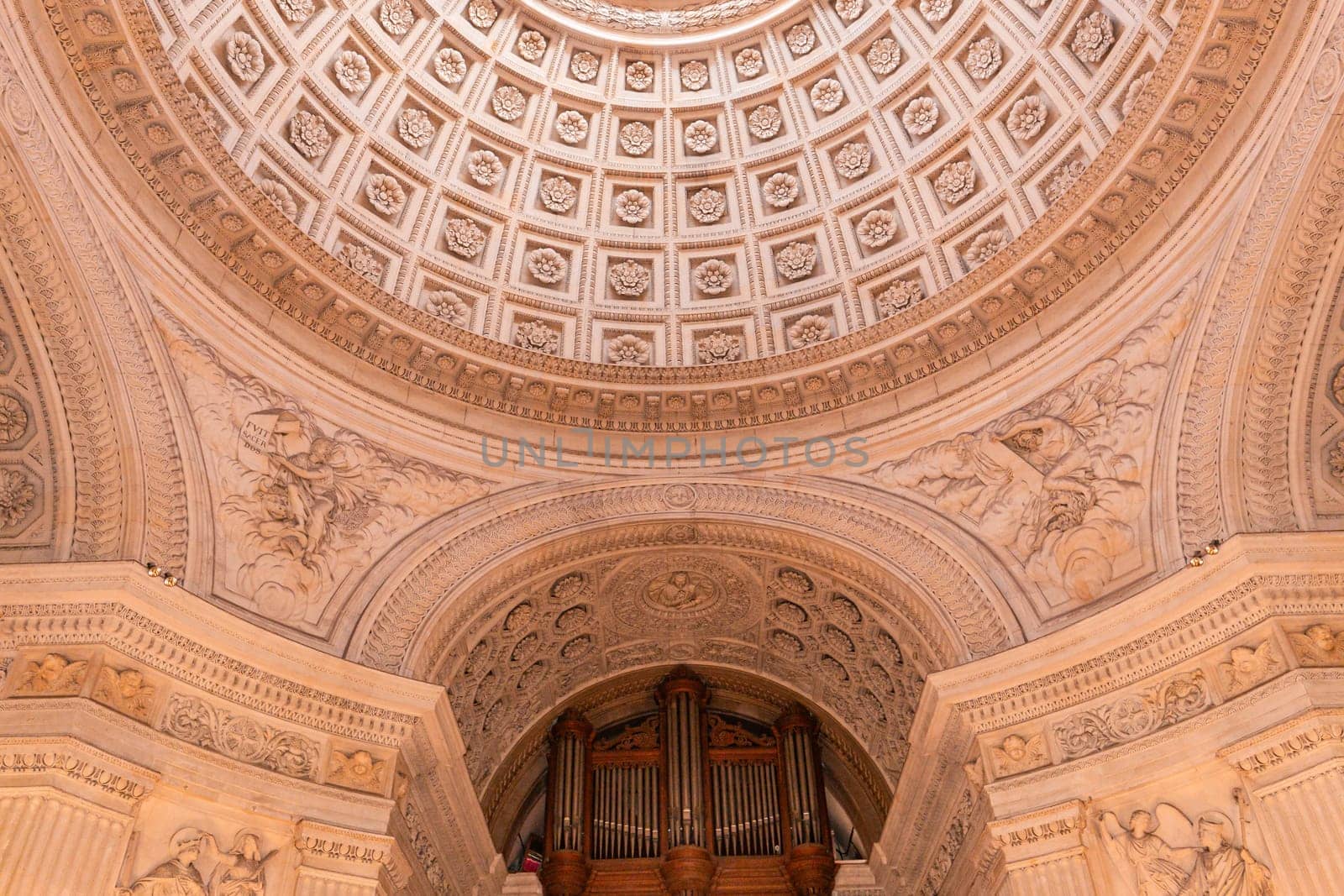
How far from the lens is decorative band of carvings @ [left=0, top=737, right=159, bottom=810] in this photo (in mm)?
8914

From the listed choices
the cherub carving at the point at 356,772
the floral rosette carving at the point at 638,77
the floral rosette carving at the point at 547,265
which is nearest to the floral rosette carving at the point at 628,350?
the floral rosette carving at the point at 547,265

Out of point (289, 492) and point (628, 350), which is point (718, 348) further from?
point (289, 492)

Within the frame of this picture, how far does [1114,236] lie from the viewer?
1294cm

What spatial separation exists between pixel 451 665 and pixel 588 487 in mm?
2915

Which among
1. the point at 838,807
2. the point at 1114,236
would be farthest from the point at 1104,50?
the point at 838,807

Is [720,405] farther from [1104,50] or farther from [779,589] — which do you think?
[1104,50]

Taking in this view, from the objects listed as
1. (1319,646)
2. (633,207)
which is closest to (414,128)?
(633,207)

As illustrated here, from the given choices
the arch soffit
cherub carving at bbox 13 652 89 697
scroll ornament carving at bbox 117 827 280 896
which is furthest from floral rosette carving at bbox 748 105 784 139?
scroll ornament carving at bbox 117 827 280 896

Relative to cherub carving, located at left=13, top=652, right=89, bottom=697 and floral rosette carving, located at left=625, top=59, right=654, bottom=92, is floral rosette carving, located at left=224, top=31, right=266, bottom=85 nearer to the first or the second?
floral rosette carving, located at left=625, top=59, right=654, bottom=92

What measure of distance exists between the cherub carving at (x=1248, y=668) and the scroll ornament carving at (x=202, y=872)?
8.97m

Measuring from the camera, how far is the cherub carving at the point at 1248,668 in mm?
9641

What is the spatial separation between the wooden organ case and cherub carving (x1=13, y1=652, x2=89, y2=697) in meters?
7.10

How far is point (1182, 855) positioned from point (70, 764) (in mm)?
9578

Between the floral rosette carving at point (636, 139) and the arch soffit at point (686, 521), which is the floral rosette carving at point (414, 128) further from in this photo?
the arch soffit at point (686, 521)
